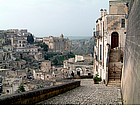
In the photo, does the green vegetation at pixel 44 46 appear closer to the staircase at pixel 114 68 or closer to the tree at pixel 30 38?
the tree at pixel 30 38

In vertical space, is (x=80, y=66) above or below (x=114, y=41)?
below

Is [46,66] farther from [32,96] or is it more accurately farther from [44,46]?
[32,96]

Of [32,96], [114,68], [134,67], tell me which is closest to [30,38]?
Answer: [114,68]

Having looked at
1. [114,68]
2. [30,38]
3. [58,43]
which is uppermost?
[30,38]

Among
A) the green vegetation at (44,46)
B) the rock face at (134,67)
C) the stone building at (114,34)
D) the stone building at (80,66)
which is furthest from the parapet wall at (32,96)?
the stone building at (80,66)

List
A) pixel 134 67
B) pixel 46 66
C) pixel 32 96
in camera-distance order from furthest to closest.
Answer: pixel 46 66 → pixel 32 96 → pixel 134 67

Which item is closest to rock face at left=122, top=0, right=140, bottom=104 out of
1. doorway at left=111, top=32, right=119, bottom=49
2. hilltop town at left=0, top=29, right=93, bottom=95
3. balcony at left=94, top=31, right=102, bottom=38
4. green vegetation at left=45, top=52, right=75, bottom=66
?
hilltop town at left=0, top=29, right=93, bottom=95

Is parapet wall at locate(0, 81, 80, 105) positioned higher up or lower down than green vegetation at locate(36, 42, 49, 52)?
lower down

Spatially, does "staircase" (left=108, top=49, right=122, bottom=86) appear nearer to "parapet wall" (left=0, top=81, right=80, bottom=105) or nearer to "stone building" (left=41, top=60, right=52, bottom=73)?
"stone building" (left=41, top=60, right=52, bottom=73)

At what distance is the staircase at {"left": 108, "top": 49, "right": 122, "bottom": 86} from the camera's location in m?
8.86

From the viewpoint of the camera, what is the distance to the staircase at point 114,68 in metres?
8.86

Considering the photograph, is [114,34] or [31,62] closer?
[114,34]

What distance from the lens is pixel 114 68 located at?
9.51 m
